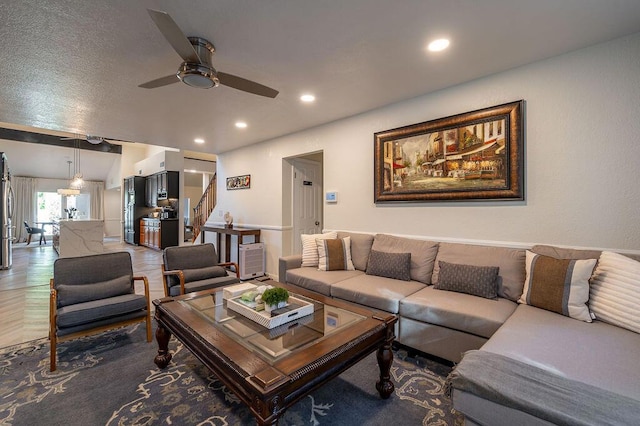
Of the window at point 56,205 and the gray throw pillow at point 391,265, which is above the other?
the window at point 56,205

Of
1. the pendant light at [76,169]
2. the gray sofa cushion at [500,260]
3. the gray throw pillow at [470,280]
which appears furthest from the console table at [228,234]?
the pendant light at [76,169]

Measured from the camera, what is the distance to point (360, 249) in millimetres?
3490

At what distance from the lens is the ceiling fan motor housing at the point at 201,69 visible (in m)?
2.02

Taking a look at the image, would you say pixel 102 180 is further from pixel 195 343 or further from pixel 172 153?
pixel 195 343

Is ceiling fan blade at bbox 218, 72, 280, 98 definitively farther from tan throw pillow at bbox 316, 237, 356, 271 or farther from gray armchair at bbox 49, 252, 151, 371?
gray armchair at bbox 49, 252, 151, 371

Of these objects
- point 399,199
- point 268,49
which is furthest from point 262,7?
point 399,199

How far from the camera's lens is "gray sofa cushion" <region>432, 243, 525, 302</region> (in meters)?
2.34

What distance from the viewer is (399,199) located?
3.36 metres

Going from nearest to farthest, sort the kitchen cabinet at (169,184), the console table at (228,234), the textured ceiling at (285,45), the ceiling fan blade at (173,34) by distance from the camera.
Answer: the ceiling fan blade at (173,34) → the textured ceiling at (285,45) → the console table at (228,234) → the kitchen cabinet at (169,184)

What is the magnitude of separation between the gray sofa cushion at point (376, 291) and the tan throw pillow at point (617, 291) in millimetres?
1237

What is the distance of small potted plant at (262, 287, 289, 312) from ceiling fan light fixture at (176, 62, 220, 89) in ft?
5.42

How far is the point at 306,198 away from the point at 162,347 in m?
3.47

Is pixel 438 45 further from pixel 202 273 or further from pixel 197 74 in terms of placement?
pixel 202 273

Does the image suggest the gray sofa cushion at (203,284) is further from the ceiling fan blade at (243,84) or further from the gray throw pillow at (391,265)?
the ceiling fan blade at (243,84)
